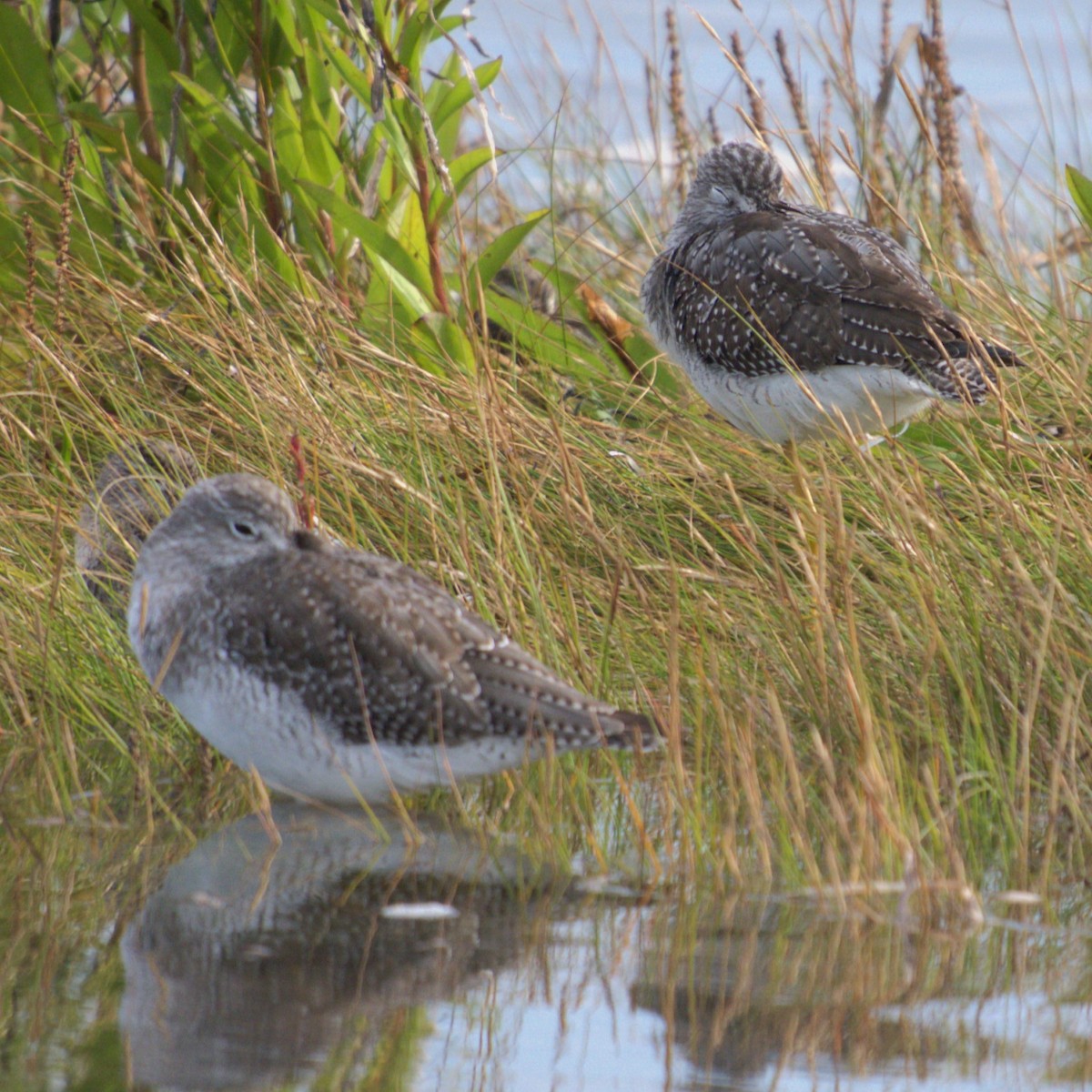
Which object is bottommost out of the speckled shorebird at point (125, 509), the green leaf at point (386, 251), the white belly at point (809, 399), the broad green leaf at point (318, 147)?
the speckled shorebird at point (125, 509)

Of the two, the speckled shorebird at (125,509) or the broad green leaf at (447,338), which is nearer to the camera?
the speckled shorebird at (125,509)

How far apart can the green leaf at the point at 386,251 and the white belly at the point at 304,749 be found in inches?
112

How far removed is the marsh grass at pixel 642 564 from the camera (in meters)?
4.29

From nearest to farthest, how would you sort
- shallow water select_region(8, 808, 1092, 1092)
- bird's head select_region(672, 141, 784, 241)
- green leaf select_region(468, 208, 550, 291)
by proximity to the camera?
shallow water select_region(8, 808, 1092, 1092) < green leaf select_region(468, 208, 550, 291) < bird's head select_region(672, 141, 784, 241)

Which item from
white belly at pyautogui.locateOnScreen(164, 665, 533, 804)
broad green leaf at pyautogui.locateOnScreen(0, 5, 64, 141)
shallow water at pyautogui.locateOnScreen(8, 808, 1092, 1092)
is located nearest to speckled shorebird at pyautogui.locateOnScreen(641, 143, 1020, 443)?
white belly at pyautogui.locateOnScreen(164, 665, 533, 804)

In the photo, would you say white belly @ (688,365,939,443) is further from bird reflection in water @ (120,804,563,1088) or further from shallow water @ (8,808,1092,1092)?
shallow water @ (8,808,1092,1092)

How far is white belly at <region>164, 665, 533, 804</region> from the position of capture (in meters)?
4.34

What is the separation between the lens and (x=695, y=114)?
1119 centimetres

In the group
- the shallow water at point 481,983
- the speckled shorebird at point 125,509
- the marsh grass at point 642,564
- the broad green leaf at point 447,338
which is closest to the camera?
the shallow water at point 481,983

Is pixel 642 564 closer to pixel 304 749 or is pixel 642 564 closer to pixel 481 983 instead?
pixel 304 749

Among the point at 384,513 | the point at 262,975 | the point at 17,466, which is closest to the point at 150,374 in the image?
the point at 17,466

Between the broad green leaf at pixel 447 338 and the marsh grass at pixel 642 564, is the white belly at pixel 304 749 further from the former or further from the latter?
the broad green leaf at pixel 447 338

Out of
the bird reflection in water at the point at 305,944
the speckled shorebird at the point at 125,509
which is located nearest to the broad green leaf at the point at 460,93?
the speckled shorebird at the point at 125,509

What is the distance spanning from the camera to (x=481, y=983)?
3510 millimetres
